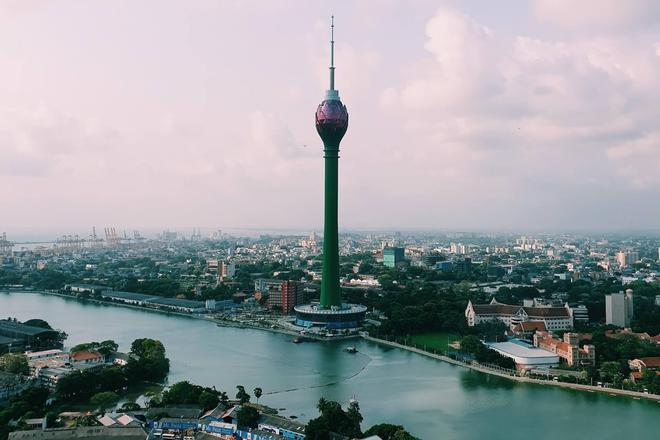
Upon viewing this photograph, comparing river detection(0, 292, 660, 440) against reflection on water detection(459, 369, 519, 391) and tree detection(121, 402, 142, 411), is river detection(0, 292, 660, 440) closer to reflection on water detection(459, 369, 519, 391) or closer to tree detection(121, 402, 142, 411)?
reflection on water detection(459, 369, 519, 391)

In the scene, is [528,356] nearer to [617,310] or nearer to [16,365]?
[617,310]

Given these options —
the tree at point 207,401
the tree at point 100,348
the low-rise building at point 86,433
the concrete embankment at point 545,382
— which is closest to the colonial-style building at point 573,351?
the concrete embankment at point 545,382

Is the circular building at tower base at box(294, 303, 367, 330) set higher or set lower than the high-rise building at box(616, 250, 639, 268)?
lower

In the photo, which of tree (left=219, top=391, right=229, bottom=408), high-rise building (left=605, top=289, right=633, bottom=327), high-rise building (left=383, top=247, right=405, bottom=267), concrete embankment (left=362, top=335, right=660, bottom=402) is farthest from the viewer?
high-rise building (left=383, top=247, right=405, bottom=267)

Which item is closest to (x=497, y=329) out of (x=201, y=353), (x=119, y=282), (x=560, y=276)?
(x=201, y=353)

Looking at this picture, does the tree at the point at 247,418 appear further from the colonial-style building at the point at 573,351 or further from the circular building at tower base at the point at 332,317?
the circular building at tower base at the point at 332,317

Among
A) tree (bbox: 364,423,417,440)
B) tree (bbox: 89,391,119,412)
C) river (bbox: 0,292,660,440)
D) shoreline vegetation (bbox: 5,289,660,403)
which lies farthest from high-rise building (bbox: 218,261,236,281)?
tree (bbox: 364,423,417,440)
